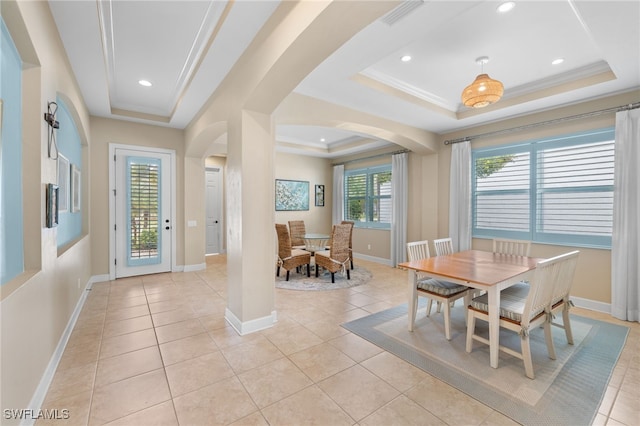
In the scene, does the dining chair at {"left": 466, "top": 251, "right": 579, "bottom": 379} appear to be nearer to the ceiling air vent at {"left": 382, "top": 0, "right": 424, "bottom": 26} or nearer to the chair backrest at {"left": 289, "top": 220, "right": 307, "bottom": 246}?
the ceiling air vent at {"left": 382, "top": 0, "right": 424, "bottom": 26}

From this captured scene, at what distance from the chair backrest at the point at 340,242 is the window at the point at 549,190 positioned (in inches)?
87.7

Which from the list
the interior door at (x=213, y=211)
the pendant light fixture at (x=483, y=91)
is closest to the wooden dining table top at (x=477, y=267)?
the pendant light fixture at (x=483, y=91)

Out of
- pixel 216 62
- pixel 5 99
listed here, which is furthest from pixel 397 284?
pixel 5 99

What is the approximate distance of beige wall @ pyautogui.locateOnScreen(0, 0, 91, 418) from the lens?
149 centimetres

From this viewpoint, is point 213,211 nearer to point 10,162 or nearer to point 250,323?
point 250,323

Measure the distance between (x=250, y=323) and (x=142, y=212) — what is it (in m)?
3.50

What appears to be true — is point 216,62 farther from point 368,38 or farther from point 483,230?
point 483,230

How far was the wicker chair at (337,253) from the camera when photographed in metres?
4.71

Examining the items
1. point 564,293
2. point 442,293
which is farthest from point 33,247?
point 564,293

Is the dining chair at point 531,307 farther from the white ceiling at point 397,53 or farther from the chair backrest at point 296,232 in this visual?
the chair backrest at point 296,232

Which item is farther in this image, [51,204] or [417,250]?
[417,250]

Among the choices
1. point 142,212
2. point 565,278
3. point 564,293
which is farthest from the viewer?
point 142,212

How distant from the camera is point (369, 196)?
7.04m

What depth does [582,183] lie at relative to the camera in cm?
373
